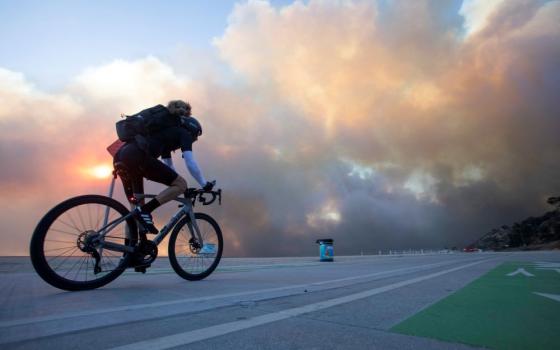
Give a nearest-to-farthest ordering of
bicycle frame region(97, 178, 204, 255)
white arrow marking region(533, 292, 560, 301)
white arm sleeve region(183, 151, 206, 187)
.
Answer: white arrow marking region(533, 292, 560, 301) → bicycle frame region(97, 178, 204, 255) → white arm sleeve region(183, 151, 206, 187)

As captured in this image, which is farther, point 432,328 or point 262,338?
point 432,328

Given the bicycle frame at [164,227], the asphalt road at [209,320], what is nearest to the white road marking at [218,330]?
the asphalt road at [209,320]

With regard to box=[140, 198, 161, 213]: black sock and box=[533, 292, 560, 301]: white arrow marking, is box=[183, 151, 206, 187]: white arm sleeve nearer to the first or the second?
box=[140, 198, 161, 213]: black sock

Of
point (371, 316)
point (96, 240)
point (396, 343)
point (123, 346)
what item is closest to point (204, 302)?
point (123, 346)

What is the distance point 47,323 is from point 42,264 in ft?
5.40

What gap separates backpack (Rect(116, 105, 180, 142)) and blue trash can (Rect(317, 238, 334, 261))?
11.9 meters

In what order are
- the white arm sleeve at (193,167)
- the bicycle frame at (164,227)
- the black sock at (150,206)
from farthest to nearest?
1. the white arm sleeve at (193,167)
2. the black sock at (150,206)
3. the bicycle frame at (164,227)

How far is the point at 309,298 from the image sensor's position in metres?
3.07

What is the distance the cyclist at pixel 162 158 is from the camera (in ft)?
13.7

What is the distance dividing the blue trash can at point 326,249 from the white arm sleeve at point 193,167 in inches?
438

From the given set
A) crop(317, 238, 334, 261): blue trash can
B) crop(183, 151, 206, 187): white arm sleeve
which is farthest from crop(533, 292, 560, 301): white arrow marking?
crop(317, 238, 334, 261): blue trash can

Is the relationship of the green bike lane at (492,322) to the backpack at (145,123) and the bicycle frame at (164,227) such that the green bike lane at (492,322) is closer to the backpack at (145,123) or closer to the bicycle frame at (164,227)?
the bicycle frame at (164,227)

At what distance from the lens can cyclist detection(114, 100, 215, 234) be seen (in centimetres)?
417

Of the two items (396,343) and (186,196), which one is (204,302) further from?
(186,196)
